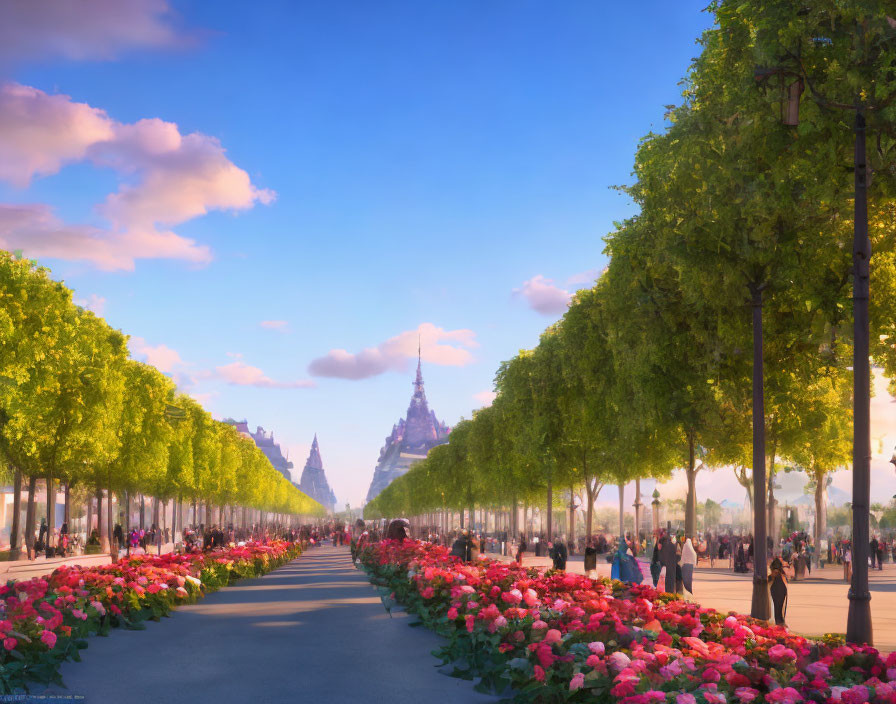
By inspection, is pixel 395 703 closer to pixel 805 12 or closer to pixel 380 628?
pixel 380 628

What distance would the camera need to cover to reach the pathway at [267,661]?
35.1ft

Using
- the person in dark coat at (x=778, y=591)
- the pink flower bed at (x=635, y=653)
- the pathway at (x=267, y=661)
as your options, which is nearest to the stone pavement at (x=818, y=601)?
the person in dark coat at (x=778, y=591)

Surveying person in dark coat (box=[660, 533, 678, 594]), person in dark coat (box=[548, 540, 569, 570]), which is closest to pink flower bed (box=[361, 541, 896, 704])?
person in dark coat (box=[660, 533, 678, 594])

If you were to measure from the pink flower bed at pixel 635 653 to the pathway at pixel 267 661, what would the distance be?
0.75m

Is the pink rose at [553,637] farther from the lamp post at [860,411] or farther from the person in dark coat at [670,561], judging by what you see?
the person in dark coat at [670,561]

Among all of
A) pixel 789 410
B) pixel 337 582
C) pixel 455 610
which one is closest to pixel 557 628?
pixel 455 610

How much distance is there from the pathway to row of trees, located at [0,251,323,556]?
71.5 ft

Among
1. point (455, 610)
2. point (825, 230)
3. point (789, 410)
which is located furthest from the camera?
point (789, 410)

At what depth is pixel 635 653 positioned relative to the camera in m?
8.54

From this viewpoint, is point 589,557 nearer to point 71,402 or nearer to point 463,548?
point 463,548

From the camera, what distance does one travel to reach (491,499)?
287ft

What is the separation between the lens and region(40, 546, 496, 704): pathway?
1071 centimetres

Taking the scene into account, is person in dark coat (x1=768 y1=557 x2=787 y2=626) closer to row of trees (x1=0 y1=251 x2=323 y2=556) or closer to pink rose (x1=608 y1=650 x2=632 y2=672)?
pink rose (x1=608 y1=650 x2=632 y2=672)

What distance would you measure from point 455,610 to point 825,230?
1031 cm
